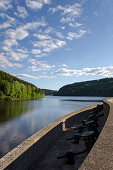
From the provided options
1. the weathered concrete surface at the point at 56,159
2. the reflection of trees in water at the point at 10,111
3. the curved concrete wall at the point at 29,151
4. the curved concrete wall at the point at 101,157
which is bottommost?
the reflection of trees in water at the point at 10,111

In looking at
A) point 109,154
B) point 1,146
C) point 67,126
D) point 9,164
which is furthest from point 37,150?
point 1,146

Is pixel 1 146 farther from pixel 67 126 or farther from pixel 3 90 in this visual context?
pixel 3 90

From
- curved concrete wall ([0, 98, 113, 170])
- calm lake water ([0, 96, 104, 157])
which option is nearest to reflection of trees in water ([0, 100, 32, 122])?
calm lake water ([0, 96, 104, 157])

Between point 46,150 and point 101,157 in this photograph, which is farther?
point 46,150

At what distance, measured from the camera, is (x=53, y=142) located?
8.78 meters

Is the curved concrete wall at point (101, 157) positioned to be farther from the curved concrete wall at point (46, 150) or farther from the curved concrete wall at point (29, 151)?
the curved concrete wall at point (29, 151)

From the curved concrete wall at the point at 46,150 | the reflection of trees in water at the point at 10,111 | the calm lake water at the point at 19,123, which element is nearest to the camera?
the curved concrete wall at the point at 46,150

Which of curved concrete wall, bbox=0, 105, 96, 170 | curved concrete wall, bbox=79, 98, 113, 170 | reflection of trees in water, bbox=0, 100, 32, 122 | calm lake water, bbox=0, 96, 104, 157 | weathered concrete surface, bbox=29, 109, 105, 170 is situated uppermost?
curved concrete wall, bbox=79, 98, 113, 170

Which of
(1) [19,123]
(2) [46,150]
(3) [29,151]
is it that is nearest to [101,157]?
(3) [29,151]

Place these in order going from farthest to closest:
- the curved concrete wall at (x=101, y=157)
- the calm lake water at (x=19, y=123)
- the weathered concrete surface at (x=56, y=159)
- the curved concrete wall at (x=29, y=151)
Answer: the calm lake water at (x=19, y=123), the weathered concrete surface at (x=56, y=159), the curved concrete wall at (x=29, y=151), the curved concrete wall at (x=101, y=157)

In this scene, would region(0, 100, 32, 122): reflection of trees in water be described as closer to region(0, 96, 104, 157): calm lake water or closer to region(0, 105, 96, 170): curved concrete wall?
region(0, 96, 104, 157): calm lake water

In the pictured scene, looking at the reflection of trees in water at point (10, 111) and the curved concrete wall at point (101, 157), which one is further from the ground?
the curved concrete wall at point (101, 157)

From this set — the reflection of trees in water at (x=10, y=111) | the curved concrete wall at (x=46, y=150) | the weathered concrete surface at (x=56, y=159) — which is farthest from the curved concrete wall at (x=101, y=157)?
the reflection of trees in water at (x=10, y=111)

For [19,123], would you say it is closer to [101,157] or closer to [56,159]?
[56,159]
